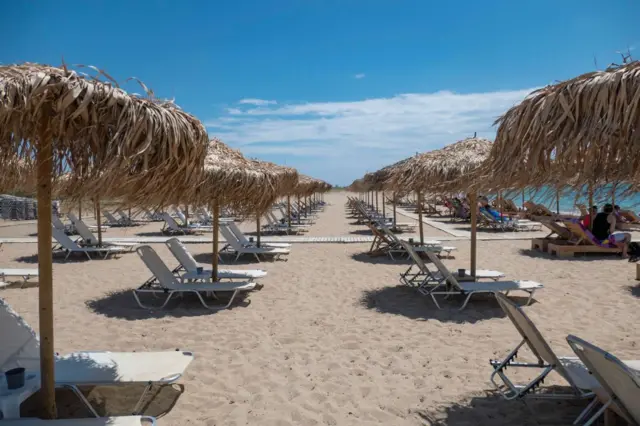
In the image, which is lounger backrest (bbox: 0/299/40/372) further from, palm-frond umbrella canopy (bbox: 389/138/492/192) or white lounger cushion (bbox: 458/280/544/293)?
palm-frond umbrella canopy (bbox: 389/138/492/192)

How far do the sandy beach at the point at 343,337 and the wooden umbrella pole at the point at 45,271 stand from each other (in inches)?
24.7

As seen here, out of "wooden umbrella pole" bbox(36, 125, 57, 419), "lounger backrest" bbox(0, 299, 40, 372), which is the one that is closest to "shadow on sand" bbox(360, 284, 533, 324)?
"lounger backrest" bbox(0, 299, 40, 372)

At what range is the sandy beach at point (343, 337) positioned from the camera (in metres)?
3.19

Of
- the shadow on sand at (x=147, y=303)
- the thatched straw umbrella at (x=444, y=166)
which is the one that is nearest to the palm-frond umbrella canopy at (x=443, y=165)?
the thatched straw umbrella at (x=444, y=166)

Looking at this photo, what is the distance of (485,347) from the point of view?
14.2 feet

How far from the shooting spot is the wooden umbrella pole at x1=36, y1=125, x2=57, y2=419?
8.02 feet

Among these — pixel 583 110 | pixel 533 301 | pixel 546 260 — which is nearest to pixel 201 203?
pixel 533 301

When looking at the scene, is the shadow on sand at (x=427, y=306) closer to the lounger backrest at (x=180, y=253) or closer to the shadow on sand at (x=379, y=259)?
the shadow on sand at (x=379, y=259)

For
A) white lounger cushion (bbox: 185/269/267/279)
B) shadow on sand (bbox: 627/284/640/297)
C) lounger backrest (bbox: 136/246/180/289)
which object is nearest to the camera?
lounger backrest (bbox: 136/246/180/289)

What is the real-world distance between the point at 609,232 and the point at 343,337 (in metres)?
7.46

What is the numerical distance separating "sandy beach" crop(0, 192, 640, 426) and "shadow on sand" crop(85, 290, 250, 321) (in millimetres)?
27

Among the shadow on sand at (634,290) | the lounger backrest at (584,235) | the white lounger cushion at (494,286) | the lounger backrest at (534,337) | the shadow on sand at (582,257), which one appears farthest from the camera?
the lounger backrest at (584,235)

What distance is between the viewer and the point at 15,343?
3205 millimetres

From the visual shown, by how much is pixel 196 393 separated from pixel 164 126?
6.62ft
